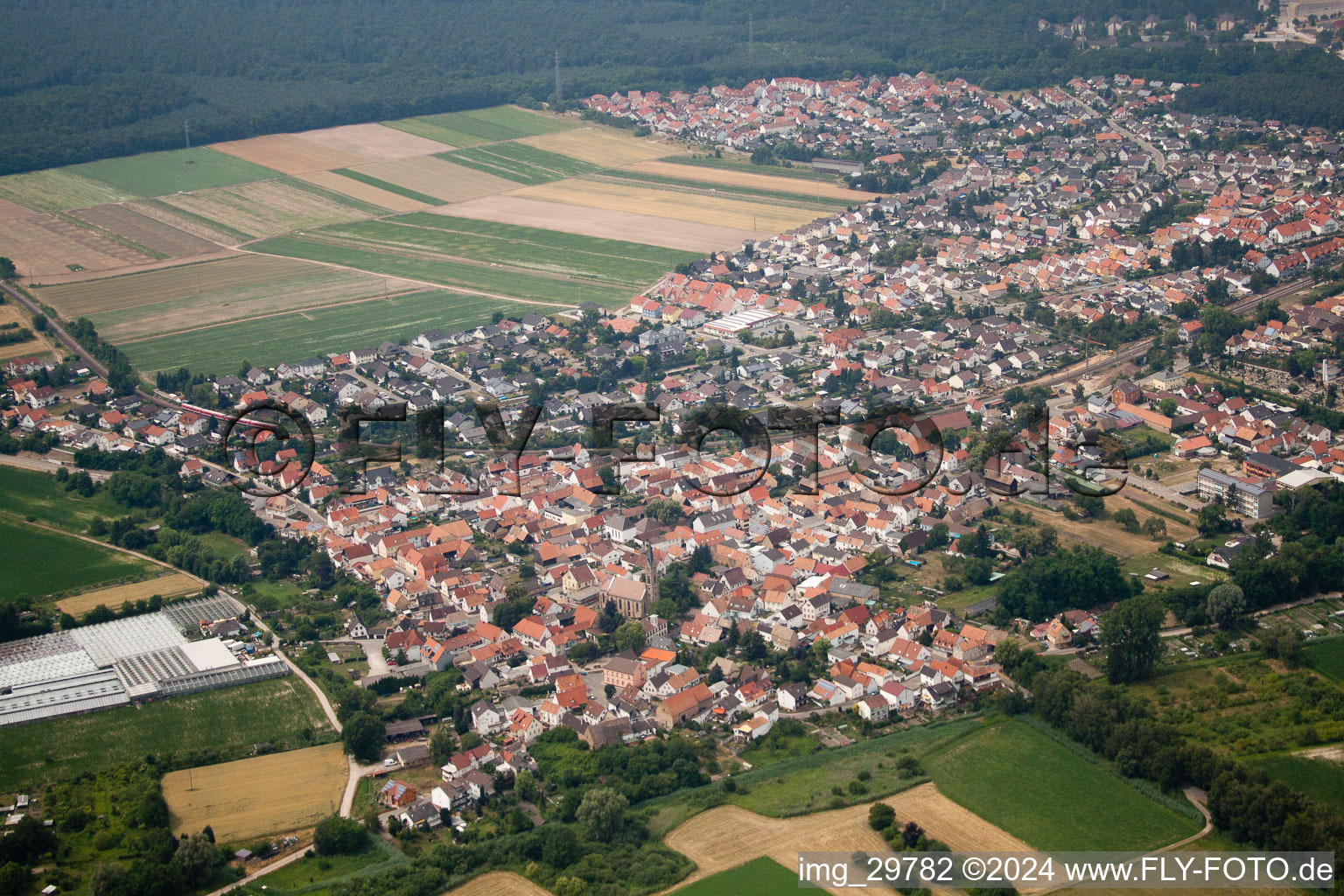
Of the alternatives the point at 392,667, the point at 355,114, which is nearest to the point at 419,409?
the point at 392,667

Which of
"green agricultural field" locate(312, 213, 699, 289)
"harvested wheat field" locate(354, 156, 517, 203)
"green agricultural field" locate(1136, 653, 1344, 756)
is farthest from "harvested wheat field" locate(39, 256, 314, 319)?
"green agricultural field" locate(1136, 653, 1344, 756)

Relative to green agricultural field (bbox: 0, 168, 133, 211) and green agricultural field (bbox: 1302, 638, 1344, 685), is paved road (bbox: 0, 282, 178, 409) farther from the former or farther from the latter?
green agricultural field (bbox: 1302, 638, 1344, 685)

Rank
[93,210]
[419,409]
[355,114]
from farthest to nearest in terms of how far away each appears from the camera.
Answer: [355,114]
[93,210]
[419,409]

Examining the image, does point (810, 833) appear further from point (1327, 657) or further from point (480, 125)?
point (480, 125)

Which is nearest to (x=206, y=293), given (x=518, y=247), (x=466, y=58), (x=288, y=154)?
(x=518, y=247)

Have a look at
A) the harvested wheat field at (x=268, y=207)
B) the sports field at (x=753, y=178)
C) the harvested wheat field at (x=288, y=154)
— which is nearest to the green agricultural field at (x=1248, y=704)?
the sports field at (x=753, y=178)

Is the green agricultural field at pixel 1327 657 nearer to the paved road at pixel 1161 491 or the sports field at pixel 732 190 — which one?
the paved road at pixel 1161 491

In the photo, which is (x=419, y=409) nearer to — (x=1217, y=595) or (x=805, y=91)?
(x=1217, y=595)
